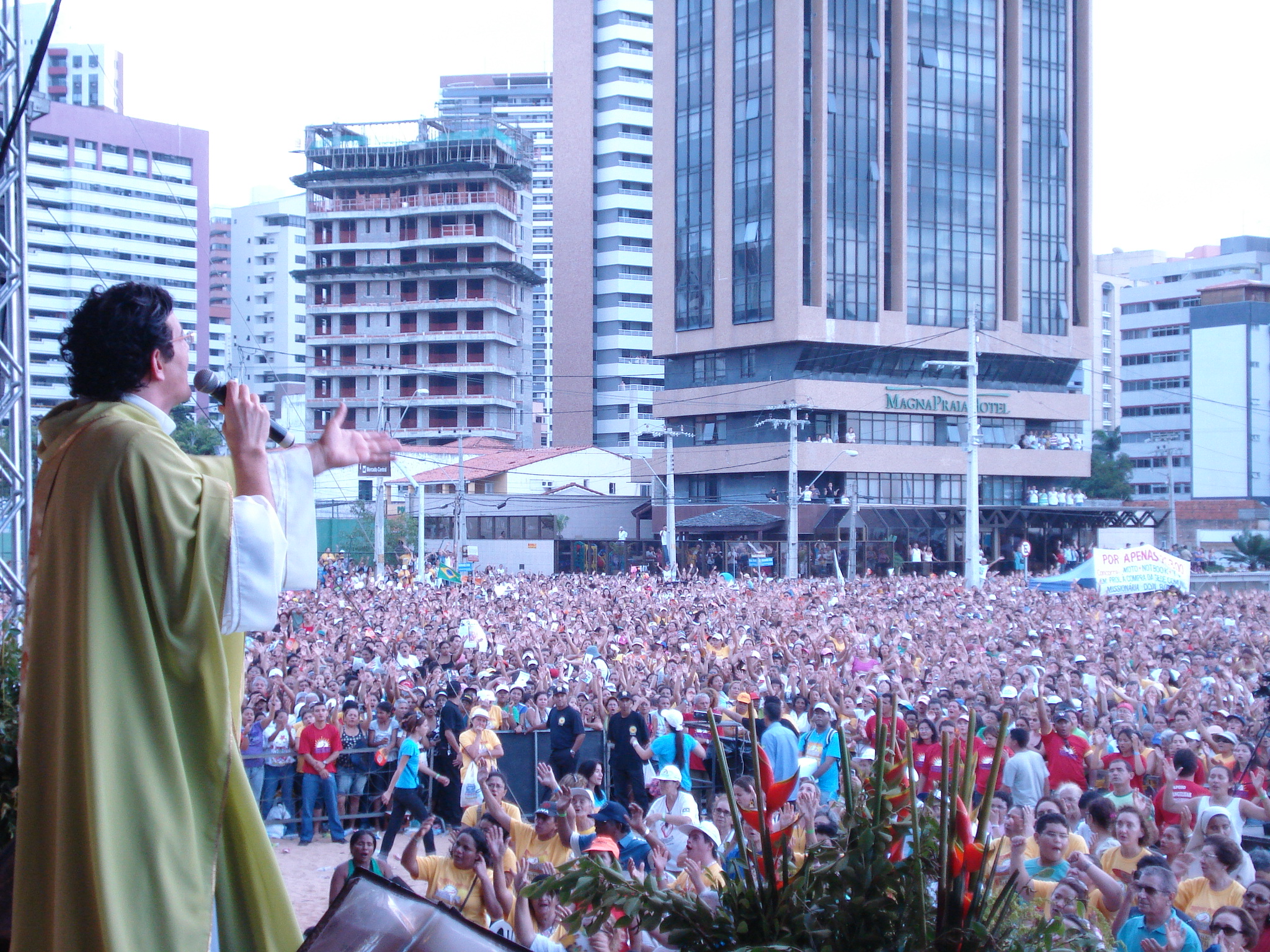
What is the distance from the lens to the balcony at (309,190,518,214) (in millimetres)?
68875

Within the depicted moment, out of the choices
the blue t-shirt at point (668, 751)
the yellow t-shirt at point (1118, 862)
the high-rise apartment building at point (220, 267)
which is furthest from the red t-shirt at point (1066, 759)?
the high-rise apartment building at point (220, 267)

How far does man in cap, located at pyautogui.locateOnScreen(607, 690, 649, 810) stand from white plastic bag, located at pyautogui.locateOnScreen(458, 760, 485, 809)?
1172 mm

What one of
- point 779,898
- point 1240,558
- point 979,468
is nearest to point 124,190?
point 979,468

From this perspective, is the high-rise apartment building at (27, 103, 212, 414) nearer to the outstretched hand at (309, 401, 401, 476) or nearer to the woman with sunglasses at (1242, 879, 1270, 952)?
the woman with sunglasses at (1242, 879, 1270, 952)

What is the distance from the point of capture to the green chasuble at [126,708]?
184cm

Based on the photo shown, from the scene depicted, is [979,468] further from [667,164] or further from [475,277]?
[475,277]

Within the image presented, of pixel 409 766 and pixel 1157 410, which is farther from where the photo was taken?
pixel 1157 410

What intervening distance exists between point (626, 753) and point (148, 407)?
857 cm

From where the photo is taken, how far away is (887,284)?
5609 cm

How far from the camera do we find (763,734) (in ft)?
30.7

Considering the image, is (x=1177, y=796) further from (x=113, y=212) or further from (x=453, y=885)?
(x=113, y=212)

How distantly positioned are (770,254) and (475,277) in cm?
2185

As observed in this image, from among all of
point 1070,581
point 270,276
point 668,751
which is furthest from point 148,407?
point 270,276

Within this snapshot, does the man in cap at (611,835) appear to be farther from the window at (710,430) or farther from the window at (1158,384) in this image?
the window at (1158,384)
